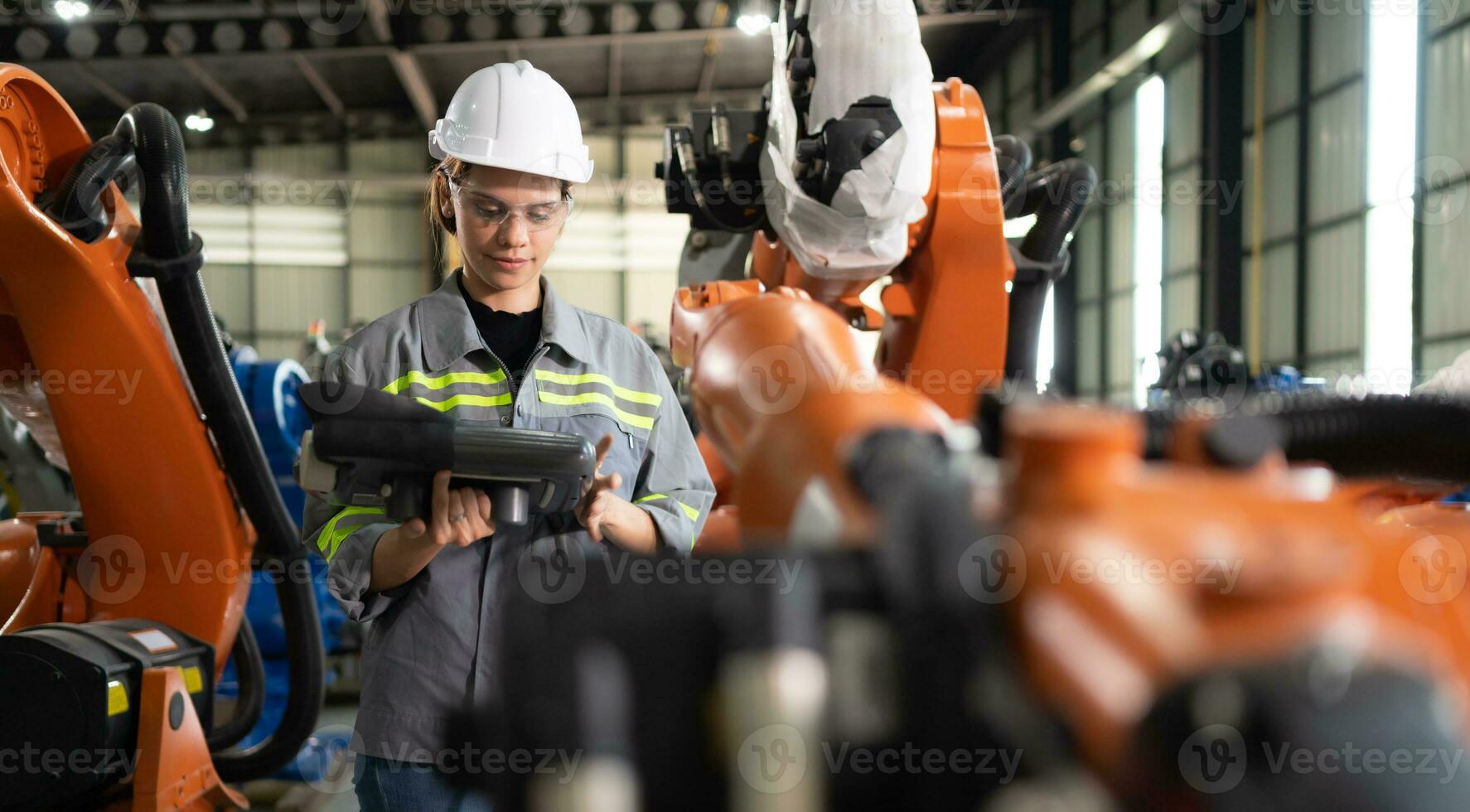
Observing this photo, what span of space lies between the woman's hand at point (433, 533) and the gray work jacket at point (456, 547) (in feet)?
0.10

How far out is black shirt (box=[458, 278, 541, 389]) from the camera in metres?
1.98

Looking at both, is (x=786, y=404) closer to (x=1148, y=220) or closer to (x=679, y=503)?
(x=679, y=503)

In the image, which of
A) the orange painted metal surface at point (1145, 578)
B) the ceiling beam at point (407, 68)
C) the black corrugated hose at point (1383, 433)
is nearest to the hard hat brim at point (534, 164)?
the black corrugated hose at point (1383, 433)

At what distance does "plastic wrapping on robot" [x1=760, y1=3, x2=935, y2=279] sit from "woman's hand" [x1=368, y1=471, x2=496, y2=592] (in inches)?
36.5

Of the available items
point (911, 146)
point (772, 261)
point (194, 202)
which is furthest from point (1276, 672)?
point (194, 202)

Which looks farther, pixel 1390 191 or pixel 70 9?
pixel 70 9

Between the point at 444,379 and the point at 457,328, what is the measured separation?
92 mm

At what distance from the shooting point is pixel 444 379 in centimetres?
186

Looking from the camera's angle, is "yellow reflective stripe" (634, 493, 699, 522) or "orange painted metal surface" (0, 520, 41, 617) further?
"orange painted metal surface" (0, 520, 41, 617)

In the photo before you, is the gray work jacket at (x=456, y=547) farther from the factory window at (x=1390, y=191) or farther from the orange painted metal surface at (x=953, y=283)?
the factory window at (x=1390, y=191)

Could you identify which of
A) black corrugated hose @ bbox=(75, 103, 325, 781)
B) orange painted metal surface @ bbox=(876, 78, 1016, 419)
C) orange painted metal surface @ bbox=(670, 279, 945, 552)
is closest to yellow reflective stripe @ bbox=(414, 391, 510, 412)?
orange painted metal surface @ bbox=(670, 279, 945, 552)

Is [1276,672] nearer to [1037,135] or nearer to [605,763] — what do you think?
[605,763]

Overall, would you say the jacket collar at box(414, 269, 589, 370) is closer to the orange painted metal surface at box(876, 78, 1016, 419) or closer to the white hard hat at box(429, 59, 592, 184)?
the white hard hat at box(429, 59, 592, 184)

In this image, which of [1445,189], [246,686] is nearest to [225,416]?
[246,686]
